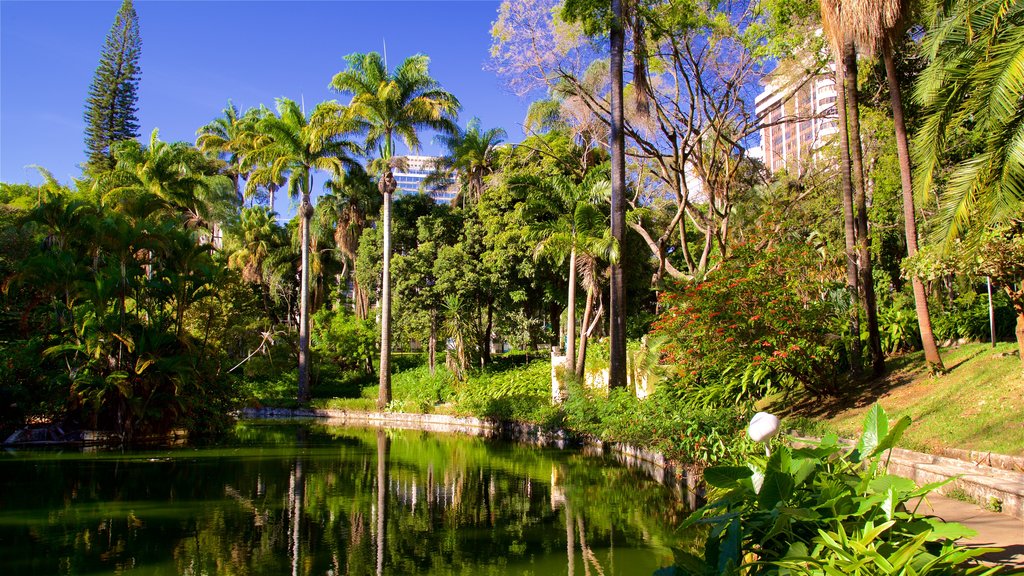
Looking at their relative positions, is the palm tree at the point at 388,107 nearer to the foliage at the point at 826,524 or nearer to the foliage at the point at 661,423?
the foliage at the point at 661,423

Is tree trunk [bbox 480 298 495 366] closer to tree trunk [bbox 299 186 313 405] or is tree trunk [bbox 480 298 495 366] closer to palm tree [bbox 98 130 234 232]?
tree trunk [bbox 299 186 313 405]

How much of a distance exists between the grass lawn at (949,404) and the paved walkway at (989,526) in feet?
6.05

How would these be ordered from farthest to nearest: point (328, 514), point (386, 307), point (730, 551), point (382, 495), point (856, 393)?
point (386, 307)
point (856, 393)
point (382, 495)
point (328, 514)
point (730, 551)

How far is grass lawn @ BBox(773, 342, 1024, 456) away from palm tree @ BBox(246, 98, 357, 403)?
70.1 ft

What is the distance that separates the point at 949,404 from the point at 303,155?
26.4 m

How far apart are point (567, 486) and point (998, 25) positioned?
864cm

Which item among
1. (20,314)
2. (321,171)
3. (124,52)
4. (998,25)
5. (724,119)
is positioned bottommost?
(20,314)

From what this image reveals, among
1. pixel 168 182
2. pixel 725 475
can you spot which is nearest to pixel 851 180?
pixel 725 475

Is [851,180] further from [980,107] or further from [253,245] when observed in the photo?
[253,245]

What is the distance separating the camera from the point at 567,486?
38.9 feet

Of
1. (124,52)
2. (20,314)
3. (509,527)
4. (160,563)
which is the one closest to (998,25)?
(509,527)

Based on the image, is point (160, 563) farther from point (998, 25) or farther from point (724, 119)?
point (724, 119)

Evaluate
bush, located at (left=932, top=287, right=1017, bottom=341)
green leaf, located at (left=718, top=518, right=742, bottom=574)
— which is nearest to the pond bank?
green leaf, located at (left=718, top=518, right=742, bottom=574)

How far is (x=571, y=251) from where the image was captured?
2359cm
